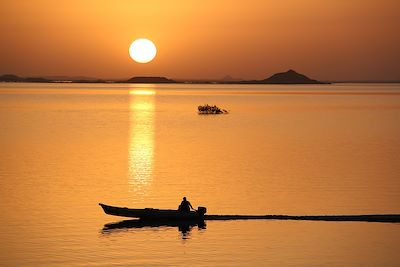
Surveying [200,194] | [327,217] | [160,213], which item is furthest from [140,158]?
[327,217]

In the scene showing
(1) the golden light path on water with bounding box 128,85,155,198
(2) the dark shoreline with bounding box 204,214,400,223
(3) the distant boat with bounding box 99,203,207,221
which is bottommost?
(2) the dark shoreline with bounding box 204,214,400,223

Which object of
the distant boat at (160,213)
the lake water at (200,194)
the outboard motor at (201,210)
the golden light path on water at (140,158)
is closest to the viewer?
the lake water at (200,194)

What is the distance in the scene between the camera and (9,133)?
97875mm

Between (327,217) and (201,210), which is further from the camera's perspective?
(327,217)

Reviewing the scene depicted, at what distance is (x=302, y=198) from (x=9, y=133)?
191 ft

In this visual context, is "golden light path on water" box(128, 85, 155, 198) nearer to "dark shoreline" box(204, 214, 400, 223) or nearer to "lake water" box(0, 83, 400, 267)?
"lake water" box(0, 83, 400, 267)

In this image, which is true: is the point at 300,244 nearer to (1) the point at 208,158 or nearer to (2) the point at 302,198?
(2) the point at 302,198

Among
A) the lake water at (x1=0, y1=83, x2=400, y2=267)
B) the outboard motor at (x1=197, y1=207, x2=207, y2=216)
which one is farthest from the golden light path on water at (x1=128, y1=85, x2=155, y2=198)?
the outboard motor at (x1=197, y1=207, x2=207, y2=216)

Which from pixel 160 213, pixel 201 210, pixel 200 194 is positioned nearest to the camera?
pixel 201 210

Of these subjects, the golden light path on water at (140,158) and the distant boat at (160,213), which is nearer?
the distant boat at (160,213)

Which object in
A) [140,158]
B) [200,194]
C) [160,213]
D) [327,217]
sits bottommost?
[327,217]

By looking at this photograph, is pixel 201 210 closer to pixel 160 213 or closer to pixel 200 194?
pixel 160 213

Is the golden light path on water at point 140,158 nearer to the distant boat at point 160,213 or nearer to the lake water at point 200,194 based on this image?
the lake water at point 200,194

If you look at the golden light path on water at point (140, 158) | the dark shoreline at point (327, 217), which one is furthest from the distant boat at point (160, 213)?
the golden light path on water at point (140, 158)
